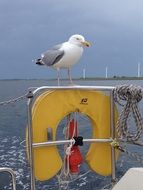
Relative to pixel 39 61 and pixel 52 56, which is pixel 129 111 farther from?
pixel 39 61

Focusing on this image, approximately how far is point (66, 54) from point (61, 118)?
2.08 feet

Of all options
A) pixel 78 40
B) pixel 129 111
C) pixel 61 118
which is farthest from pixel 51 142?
pixel 78 40

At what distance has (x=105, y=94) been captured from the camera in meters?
3.93

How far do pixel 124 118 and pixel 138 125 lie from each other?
14 centimetres

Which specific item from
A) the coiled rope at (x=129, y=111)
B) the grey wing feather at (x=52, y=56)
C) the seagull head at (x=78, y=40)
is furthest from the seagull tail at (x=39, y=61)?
the coiled rope at (x=129, y=111)

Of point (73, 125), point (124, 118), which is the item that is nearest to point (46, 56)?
point (73, 125)

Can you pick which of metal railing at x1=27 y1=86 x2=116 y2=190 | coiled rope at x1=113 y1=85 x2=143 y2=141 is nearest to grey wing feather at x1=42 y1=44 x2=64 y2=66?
metal railing at x1=27 y1=86 x2=116 y2=190

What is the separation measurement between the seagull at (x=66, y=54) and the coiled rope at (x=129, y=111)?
0.55 m

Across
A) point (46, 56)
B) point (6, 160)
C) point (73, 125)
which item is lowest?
point (6, 160)

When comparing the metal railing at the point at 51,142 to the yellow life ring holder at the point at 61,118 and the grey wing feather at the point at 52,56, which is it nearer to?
the yellow life ring holder at the point at 61,118

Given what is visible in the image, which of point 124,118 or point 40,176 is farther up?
point 124,118

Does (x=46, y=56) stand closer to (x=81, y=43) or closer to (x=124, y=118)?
(x=81, y=43)

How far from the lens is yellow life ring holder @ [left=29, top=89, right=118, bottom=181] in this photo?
367 cm

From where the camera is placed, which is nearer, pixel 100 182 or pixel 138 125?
pixel 138 125
